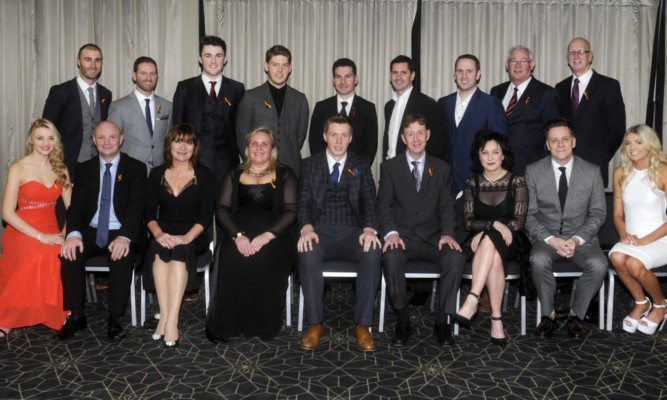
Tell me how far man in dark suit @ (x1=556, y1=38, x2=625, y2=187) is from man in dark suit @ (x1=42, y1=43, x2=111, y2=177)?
13.0 feet

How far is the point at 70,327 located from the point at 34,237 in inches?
27.3

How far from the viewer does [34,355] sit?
134 inches

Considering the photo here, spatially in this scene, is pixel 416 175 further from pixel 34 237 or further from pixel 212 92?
pixel 34 237

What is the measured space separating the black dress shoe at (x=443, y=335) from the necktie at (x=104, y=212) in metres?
2.37

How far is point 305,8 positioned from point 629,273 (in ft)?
12.9

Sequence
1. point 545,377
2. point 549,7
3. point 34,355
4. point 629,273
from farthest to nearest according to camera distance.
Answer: point 549,7
point 629,273
point 34,355
point 545,377

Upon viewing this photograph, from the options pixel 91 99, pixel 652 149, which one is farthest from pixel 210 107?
pixel 652 149

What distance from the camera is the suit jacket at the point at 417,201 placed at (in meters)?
4.05

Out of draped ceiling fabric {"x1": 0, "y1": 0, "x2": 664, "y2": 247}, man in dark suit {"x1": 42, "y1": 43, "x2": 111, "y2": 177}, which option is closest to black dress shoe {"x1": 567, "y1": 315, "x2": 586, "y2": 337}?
draped ceiling fabric {"x1": 0, "y1": 0, "x2": 664, "y2": 247}

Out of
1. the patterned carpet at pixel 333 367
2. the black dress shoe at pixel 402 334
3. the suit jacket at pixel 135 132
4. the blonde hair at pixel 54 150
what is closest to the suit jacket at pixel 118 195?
the blonde hair at pixel 54 150

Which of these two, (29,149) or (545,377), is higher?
(29,149)

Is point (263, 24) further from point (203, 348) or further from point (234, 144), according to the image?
point (203, 348)

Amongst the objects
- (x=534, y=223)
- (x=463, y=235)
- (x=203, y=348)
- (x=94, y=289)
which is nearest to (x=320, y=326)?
(x=203, y=348)

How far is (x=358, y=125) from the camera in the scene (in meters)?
4.74
